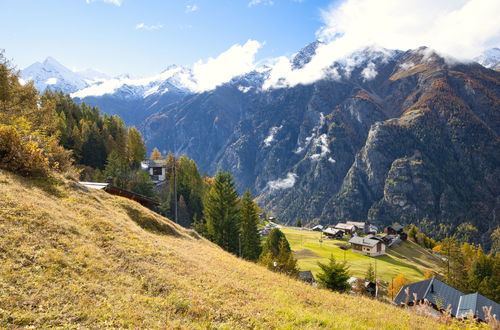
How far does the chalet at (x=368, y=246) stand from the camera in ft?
321

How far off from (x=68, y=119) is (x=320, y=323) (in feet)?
287

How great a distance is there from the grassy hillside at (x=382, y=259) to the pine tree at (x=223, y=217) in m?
26.3

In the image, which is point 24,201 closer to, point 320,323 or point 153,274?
point 153,274

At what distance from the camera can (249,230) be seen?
50.2 m

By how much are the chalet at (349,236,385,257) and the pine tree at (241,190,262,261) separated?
2501 inches

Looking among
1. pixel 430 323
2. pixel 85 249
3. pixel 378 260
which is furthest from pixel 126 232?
pixel 378 260

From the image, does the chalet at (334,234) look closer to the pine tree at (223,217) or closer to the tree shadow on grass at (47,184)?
the pine tree at (223,217)

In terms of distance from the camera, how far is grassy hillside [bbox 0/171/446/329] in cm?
787

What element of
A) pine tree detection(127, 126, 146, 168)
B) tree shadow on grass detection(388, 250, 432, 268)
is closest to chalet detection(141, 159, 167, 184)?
pine tree detection(127, 126, 146, 168)

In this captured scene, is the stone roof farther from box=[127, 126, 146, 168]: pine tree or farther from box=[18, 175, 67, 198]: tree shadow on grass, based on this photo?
box=[127, 126, 146, 168]: pine tree

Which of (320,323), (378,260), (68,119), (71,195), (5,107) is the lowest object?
(378,260)

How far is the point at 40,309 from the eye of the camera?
24.2 feet

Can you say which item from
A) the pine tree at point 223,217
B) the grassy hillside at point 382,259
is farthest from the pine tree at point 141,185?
the grassy hillside at point 382,259

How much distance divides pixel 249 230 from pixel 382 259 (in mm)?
67662
